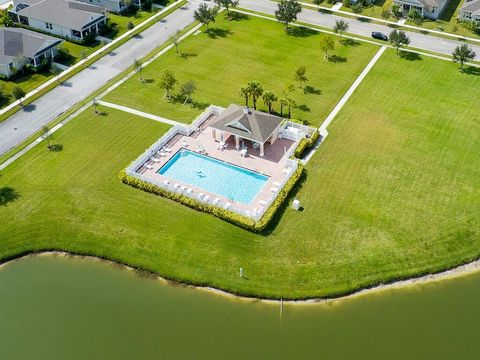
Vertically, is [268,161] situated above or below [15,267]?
above

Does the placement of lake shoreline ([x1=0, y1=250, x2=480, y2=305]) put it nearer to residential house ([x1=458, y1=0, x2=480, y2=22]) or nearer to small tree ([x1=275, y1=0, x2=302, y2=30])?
small tree ([x1=275, y1=0, x2=302, y2=30])

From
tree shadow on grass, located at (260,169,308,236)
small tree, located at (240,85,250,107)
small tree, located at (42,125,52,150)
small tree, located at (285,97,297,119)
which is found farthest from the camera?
small tree, located at (240,85,250,107)

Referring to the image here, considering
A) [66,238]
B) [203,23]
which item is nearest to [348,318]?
[66,238]

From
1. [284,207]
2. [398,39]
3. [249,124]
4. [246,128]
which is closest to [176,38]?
[249,124]

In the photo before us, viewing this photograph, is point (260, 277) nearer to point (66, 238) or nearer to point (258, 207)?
point (258, 207)

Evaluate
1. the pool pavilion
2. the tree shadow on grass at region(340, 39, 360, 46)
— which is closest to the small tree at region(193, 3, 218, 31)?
the tree shadow on grass at region(340, 39, 360, 46)

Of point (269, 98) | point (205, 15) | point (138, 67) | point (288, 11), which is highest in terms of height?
point (288, 11)

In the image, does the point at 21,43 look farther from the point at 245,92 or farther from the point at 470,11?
the point at 470,11
